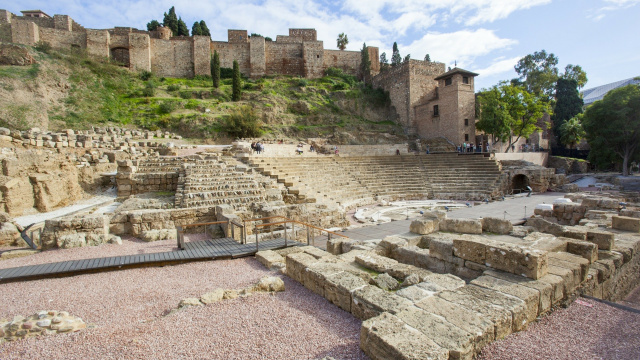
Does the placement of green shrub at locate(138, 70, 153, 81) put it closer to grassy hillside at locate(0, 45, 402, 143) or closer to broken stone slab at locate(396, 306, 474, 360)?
grassy hillside at locate(0, 45, 402, 143)

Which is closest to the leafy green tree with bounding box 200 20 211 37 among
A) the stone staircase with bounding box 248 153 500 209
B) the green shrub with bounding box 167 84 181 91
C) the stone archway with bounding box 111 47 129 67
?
the stone archway with bounding box 111 47 129 67

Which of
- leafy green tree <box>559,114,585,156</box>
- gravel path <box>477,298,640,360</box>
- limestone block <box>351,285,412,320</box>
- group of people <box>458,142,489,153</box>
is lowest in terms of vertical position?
gravel path <box>477,298,640,360</box>

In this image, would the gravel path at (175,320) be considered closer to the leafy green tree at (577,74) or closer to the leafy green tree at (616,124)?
the leafy green tree at (616,124)

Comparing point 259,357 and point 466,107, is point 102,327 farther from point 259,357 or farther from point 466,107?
point 466,107

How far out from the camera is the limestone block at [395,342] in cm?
245

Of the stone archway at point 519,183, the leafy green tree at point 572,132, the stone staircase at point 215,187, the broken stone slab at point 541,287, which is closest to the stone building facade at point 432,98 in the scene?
the stone archway at point 519,183

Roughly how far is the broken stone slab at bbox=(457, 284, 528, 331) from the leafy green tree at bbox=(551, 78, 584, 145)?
42141mm

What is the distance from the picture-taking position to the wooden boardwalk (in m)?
4.99

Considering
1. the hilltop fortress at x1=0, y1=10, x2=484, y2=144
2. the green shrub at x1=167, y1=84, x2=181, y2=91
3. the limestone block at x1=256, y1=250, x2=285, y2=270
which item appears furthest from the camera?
the green shrub at x1=167, y1=84, x2=181, y2=91

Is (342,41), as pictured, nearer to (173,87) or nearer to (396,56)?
(396,56)

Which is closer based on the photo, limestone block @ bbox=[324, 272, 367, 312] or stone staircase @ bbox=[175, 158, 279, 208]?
limestone block @ bbox=[324, 272, 367, 312]

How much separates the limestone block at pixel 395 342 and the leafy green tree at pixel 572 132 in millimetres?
40612

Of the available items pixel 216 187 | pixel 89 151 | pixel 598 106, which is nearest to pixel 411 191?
pixel 216 187

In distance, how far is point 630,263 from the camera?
585 centimetres
